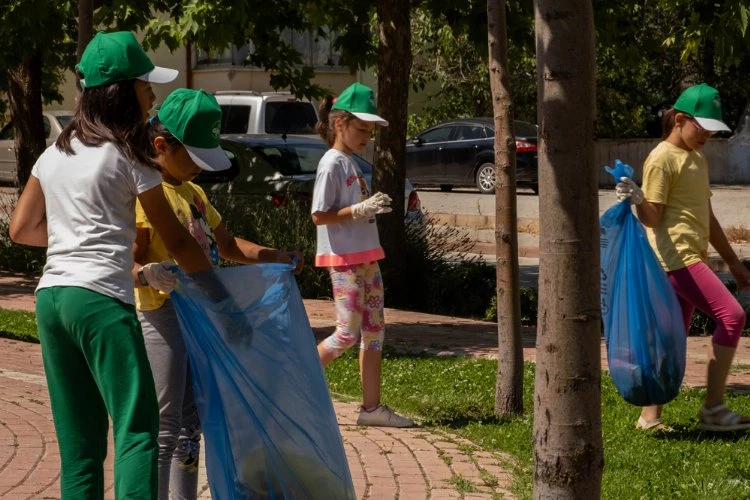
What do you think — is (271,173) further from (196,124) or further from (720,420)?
(196,124)

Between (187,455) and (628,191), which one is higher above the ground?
(628,191)

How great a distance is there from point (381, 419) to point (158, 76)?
3.03m

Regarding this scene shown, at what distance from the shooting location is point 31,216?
13.0 ft

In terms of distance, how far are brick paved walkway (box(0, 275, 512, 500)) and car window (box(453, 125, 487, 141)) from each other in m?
19.6

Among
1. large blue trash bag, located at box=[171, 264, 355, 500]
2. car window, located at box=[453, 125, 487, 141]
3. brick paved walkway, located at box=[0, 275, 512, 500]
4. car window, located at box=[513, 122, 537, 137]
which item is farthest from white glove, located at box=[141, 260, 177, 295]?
car window, located at box=[453, 125, 487, 141]

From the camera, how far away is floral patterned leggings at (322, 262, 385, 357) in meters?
6.38

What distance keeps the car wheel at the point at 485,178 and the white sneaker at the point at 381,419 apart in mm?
19547

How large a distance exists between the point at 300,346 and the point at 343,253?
6.78 feet

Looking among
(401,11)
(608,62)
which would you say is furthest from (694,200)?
(608,62)

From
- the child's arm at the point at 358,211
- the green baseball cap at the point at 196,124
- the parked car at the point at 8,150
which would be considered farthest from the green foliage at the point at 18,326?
the parked car at the point at 8,150

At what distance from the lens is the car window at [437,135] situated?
2734 cm

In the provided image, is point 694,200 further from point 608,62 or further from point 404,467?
point 608,62

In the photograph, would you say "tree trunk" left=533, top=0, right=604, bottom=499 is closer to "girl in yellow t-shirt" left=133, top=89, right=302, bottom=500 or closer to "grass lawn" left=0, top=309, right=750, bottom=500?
"girl in yellow t-shirt" left=133, top=89, right=302, bottom=500

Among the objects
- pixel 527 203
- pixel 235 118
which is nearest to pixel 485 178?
pixel 527 203
